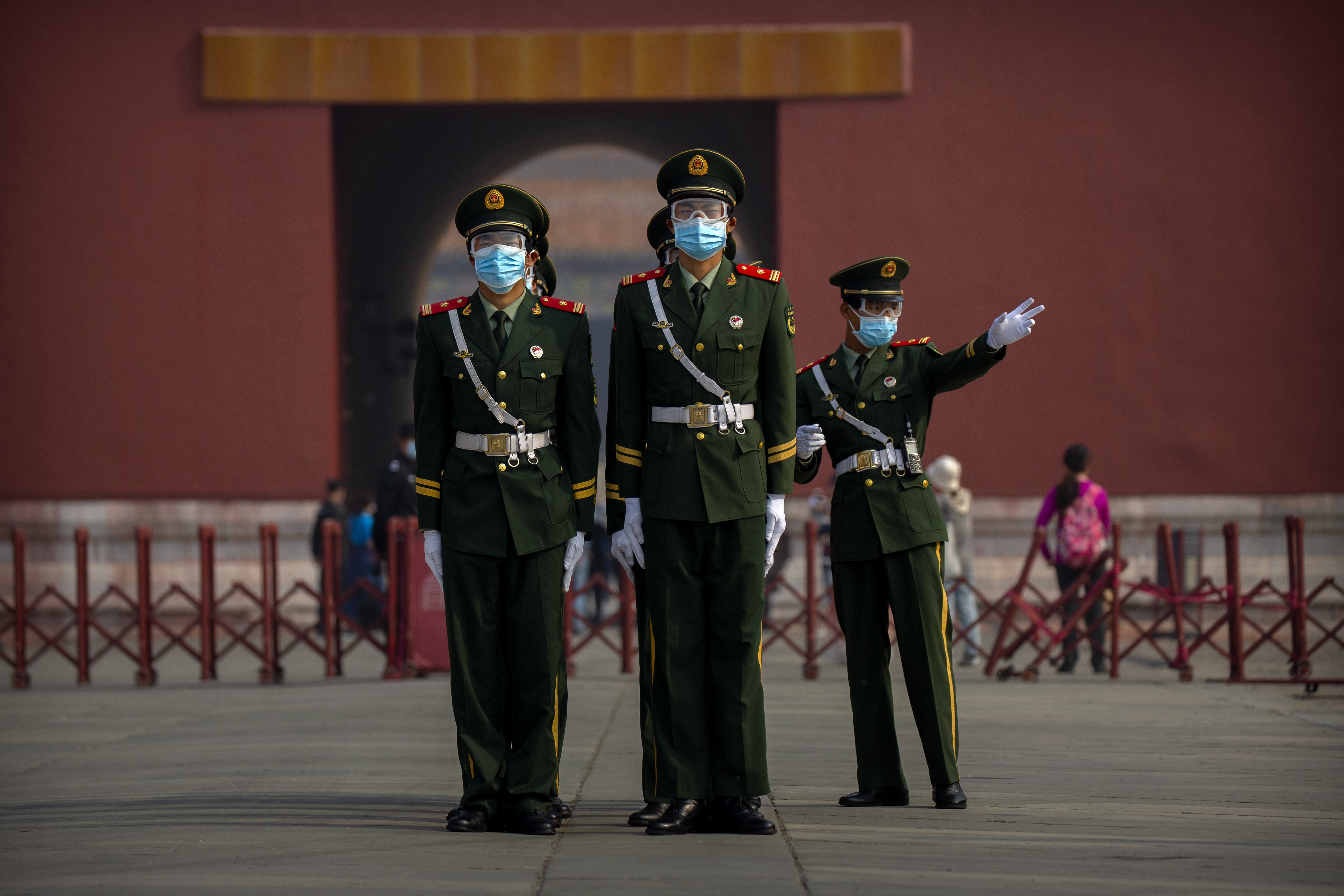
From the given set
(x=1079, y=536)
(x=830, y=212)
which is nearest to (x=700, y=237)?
(x=1079, y=536)

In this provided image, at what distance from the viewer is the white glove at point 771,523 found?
477 cm

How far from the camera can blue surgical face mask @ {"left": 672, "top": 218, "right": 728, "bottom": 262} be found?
4.71 meters

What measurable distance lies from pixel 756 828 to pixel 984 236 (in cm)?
970

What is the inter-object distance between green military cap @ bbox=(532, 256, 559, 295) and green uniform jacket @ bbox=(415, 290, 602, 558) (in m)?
0.50

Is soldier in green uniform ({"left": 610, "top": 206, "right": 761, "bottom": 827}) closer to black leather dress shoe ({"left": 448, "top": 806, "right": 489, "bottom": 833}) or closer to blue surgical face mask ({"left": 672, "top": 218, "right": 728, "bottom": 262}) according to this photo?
blue surgical face mask ({"left": 672, "top": 218, "right": 728, "bottom": 262})

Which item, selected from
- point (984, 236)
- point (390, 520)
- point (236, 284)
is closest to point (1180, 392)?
point (984, 236)

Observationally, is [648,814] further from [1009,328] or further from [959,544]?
[959,544]

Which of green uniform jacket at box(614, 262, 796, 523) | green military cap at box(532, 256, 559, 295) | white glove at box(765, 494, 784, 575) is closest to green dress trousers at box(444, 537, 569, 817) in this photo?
green uniform jacket at box(614, 262, 796, 523)

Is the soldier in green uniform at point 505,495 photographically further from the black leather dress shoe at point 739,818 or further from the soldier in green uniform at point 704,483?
the black leather dress shoe at point 739,818

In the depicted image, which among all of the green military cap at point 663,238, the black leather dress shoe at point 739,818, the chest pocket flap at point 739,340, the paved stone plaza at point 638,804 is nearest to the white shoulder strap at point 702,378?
the chest pocket flap at point 739,340

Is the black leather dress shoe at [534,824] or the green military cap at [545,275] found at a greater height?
the green military cap at [545,275]

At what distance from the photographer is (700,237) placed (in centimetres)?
471

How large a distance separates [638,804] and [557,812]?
0.45 m

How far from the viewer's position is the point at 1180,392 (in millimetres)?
13336
